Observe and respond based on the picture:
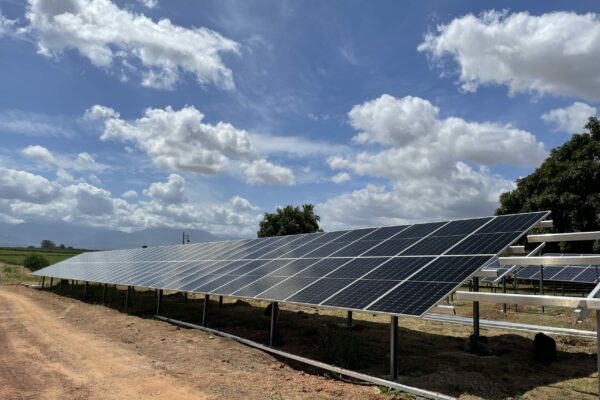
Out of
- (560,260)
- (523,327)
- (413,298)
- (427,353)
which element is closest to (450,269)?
(413,298)

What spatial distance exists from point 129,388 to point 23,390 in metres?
2.64

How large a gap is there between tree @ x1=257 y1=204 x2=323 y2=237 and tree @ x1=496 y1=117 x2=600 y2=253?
31.4 meters

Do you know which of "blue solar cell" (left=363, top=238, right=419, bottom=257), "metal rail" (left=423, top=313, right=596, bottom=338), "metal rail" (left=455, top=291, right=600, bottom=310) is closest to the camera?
"metal rail" (left=455, top=291, right=600, bottom=310)

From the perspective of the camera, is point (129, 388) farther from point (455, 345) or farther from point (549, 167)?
point (549, 167)

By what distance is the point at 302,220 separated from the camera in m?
69.4

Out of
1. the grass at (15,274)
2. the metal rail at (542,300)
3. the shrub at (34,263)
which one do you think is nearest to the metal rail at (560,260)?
the metal rail at (542,300)

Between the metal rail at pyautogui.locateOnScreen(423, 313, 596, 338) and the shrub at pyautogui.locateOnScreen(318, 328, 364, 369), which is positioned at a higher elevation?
the metal rail at pyautogui.locateOnScreen(423, 313, 596, 338)

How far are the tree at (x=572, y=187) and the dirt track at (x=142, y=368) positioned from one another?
33.7 meters

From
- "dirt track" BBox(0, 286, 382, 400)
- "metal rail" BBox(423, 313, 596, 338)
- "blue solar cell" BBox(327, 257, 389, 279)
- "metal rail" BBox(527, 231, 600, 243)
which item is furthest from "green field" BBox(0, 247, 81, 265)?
"metal rail" BBox(527, 231, 600, 243)

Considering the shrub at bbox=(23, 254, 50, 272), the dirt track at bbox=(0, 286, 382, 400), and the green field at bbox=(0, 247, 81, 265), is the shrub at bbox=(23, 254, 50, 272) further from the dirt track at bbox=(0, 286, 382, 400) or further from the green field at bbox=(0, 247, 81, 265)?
the dirt track at bbox=(0, 286, 382, 400)

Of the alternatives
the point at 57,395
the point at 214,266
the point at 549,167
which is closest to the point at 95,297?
the point at 214,266

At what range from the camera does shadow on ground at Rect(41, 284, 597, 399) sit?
39.2 ft

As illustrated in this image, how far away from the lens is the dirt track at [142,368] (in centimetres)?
1167

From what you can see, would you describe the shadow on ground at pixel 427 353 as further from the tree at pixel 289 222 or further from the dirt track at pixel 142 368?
the tree at pixel 289 222
